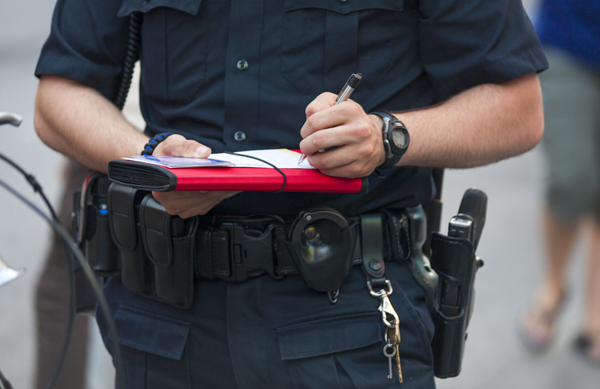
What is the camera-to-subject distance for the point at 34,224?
4.05 meters

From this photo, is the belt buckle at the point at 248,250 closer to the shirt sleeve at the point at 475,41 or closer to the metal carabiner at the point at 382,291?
the metal carabiner at the point at 382,291

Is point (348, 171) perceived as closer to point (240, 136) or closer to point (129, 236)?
point (240, 136)

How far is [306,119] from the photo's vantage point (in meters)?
1.17

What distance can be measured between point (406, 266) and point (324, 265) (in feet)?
0.71

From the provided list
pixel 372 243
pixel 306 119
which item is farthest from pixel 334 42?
pixel 372 243

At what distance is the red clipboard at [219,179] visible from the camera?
92 centimetres

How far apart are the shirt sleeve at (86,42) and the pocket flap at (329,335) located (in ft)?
2.38

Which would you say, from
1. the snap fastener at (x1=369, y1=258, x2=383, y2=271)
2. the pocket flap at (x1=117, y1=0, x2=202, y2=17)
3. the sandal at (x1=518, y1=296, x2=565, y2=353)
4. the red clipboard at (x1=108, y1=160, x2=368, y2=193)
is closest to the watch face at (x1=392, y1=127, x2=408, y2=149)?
the red clipboard at (x1=108, y1=160, x2=368, y2=193)

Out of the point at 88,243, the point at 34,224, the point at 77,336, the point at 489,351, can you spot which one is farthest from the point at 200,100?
the point at 34,224

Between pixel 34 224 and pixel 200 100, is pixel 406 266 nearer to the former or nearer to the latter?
pixel 200 100

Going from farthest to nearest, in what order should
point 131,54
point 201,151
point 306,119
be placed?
1. point 131,54
2. point 306,119
3. point 201,151

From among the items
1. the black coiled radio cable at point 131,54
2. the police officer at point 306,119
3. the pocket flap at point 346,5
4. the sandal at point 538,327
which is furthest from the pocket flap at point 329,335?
the sandal at point 538,327

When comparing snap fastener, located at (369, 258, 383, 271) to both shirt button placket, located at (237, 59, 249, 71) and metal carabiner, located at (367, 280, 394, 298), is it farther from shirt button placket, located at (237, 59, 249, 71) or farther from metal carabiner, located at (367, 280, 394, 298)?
shirt button placket, located at (237, 59, 249, 71)

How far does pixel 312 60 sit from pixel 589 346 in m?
2.60
